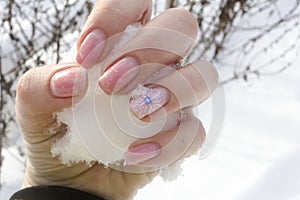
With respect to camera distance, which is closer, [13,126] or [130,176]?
[130,176]

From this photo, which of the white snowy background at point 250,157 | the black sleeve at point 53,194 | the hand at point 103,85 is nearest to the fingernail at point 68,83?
the hand at point 103,85

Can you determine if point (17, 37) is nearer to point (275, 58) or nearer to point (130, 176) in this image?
point (275, 58)

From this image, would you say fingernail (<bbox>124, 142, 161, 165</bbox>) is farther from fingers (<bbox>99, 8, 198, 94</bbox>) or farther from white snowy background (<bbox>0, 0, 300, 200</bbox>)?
white snowy background (<bbox>0, 0, 300, 200</bbox>)

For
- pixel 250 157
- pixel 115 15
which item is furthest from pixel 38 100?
pixel 250 157

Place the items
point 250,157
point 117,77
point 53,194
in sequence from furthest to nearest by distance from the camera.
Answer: point 250,157 < point 53,194 < point 117,77

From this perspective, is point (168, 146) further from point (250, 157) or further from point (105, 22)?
point (250, 157)

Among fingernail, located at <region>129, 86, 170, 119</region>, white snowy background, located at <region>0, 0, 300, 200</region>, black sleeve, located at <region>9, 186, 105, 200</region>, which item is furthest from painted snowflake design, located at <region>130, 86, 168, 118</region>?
white snowy background, located at <region>0, 0, 300, 200</region>

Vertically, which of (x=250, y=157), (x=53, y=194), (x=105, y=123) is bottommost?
(x=250, y=157)

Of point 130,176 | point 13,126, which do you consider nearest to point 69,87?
point 130,176
